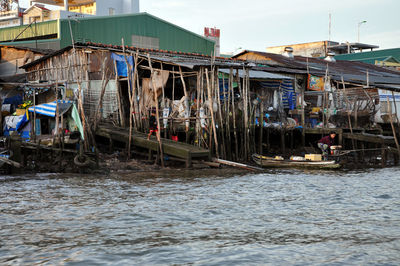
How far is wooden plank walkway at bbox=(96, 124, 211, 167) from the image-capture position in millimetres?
14891

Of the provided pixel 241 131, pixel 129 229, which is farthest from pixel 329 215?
pixel 241 131

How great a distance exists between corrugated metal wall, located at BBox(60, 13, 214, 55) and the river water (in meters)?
14.0

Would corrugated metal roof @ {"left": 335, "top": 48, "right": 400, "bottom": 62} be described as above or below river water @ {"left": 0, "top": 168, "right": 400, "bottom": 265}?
above

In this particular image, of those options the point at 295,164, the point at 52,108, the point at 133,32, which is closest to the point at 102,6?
the point at 133,32

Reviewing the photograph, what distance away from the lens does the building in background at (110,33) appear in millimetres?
25734

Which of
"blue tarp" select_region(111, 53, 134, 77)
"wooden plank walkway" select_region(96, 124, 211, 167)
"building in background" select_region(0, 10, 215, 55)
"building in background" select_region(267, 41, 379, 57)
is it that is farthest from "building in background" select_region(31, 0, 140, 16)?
"wooden plank walkway" select_region(96, 124, 211, 167)

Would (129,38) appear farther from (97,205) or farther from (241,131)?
(97,205)

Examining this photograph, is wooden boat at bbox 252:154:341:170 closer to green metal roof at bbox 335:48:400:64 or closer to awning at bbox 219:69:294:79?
awning at bbox 219:69:294:79

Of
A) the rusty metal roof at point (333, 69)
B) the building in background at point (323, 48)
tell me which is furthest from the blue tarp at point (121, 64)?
the building in background at point (323, 48)

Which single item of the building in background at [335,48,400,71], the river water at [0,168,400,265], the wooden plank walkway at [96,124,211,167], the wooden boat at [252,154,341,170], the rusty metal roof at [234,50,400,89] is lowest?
the river water at [0,168,400,265]

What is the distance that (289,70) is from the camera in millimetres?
23062

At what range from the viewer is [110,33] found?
27.1 m

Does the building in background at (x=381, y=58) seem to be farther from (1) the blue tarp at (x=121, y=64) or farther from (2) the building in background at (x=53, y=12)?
(1) the blue tarp at (x=121, y=64)

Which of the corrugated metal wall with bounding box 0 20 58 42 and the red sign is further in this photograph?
the red sign
